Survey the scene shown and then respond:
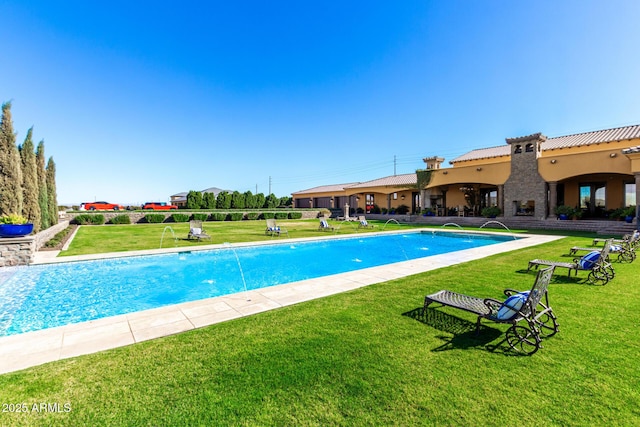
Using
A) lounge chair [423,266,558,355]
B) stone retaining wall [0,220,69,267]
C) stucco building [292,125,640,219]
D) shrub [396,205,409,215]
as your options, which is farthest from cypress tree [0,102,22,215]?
shrub [396,205,409,215]

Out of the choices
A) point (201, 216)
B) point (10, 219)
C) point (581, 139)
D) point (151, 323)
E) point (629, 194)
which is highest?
point (581, 139)

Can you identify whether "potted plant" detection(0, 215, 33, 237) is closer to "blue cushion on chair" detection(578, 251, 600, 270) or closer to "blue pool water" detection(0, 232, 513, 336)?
"blue pool water" detection(0, 232, 513, 336)

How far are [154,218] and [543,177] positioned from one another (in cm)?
3089

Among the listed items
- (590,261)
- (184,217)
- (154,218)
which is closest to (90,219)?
(154,218)

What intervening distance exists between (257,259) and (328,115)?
79.6 feet

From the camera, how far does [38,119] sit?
14344 mm

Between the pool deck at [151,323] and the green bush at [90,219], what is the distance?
24.6 m

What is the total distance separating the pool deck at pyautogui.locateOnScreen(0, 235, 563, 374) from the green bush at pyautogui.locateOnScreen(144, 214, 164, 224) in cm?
2461

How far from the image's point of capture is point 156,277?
28.7 feet

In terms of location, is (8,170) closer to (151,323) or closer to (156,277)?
(156,277)

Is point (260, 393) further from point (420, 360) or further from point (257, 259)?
point (257, 259)

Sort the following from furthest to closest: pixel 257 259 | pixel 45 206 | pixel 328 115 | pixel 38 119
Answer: pixel 328 115 → pixel 45 206 → pixel 38 119 → pixel 257 259

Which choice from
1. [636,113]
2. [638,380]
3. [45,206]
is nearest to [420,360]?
→ [638,380]

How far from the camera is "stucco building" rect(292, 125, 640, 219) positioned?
1872cm
